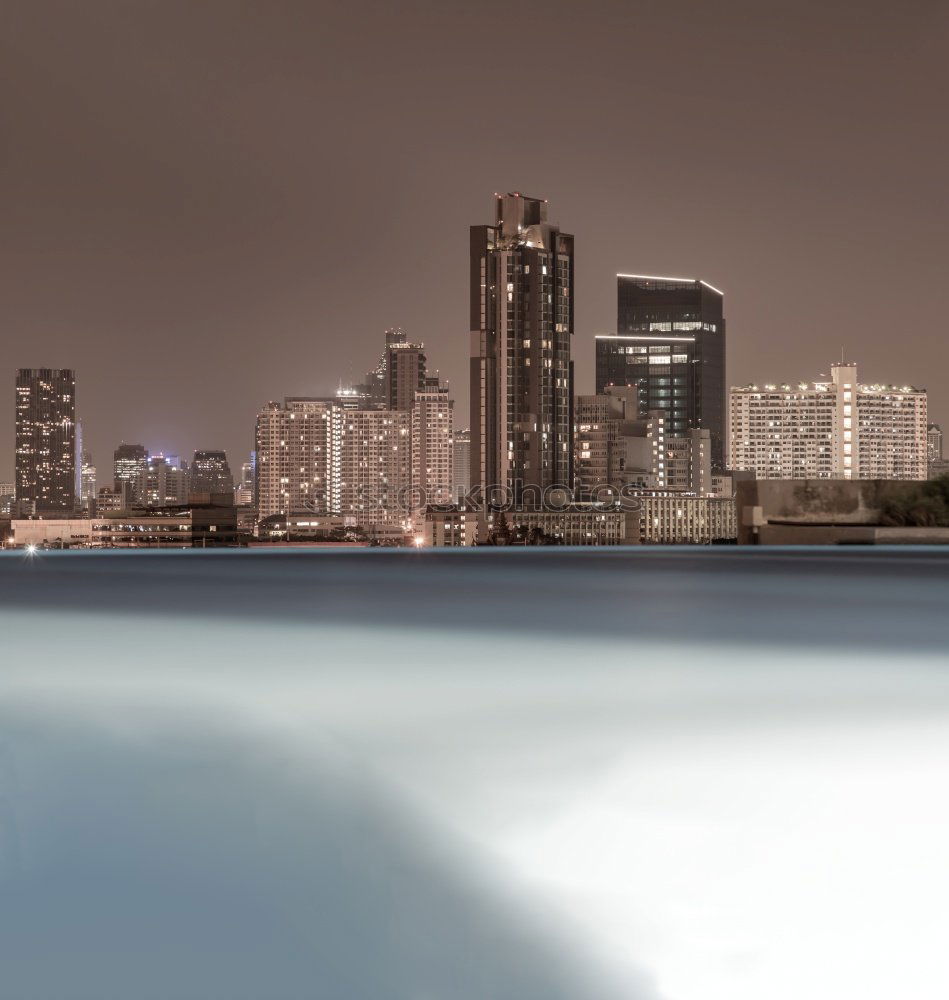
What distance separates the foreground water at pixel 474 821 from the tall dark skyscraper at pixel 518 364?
122 metres

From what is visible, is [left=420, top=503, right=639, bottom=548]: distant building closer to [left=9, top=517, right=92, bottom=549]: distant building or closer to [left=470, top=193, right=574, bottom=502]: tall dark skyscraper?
[left=470, top=193, right=574, bottom=502]: tall dark skyscraper

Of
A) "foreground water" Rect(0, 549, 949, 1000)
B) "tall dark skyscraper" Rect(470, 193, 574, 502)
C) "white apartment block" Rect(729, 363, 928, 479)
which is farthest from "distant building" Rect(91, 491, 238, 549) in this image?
"white apartment block" Rect(729, 363, 928, 479)

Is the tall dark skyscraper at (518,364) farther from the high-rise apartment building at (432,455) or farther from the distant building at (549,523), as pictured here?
the high-rise apartment building at (432,455)

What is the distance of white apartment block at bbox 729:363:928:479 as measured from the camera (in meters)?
154

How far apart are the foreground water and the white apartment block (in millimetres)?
150891

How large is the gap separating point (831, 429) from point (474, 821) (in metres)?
177

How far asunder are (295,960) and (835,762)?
62.0 inches

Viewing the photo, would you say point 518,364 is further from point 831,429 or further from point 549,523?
point 831,429

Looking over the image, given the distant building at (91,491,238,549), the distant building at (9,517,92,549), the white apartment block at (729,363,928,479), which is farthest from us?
the white apartment block at (729,363,928,479)

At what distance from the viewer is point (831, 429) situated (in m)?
172

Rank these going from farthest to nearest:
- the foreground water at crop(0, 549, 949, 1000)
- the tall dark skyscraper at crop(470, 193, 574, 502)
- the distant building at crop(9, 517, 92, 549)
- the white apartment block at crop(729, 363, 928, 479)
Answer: the white apartment block at crop(729, 363, 928, 479) → the tall dark skyscraper at crop(470, 193, 574, 502) → the distant building at crop(9, 517, 92, 549) → the foreground water at crop(0, 549, 949, 1000)

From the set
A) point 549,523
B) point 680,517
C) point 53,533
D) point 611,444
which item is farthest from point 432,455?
point 53,533

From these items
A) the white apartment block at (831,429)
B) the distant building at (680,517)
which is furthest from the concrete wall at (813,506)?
the white apartment block at (831,429)

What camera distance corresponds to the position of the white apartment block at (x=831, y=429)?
505 ft
